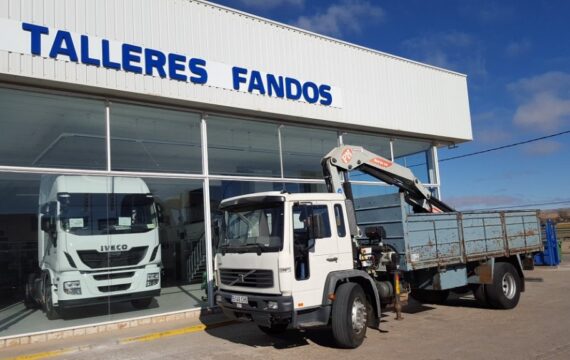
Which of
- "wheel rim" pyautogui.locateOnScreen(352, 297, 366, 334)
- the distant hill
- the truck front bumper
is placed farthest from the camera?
the distant hill

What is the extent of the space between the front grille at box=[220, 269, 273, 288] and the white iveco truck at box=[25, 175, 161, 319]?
3096mm

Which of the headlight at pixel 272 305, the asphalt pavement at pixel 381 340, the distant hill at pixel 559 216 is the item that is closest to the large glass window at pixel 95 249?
the asphalt pavement at pixel 381 340

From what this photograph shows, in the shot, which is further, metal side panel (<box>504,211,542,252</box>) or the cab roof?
metal side panel (<box>504,211,542,252</box>)

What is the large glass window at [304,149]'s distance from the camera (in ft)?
44.9

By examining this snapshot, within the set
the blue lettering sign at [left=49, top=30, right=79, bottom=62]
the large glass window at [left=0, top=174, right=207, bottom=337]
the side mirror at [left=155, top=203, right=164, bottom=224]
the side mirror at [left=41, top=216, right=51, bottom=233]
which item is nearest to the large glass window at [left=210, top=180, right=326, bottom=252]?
the large glass window at [left=0, top=174, right=207, bottom=337]

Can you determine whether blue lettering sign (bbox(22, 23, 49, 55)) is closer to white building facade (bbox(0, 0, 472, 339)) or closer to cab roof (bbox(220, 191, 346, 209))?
white building facade (bbox(0, 0, 472, 339))

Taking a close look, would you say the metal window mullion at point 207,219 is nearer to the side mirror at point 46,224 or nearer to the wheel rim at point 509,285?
the side mirror at point 46,224

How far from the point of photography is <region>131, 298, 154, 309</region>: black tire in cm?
1037

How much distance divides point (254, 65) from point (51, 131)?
4972 millimetres

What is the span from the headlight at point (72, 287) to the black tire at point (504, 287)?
8.24m

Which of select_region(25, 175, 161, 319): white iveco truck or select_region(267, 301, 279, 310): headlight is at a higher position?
select_region(25, 175, 161, 319): white iveco truck

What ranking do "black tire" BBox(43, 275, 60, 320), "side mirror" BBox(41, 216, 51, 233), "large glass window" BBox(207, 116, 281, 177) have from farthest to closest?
"large glass window" BBox(207, 116, 281, 177) → "side mirror" BBox(41, 216, 51, 233) → "black tire" BBox(43, 275, 60, 320)

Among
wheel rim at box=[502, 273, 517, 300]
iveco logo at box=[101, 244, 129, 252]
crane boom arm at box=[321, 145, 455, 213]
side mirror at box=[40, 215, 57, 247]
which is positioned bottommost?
wheel rim at box=[502, 273, 517, 300]

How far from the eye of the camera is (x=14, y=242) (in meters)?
9.13
